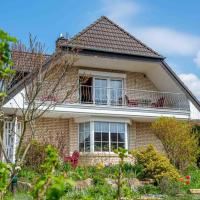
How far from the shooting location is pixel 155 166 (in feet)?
54.8

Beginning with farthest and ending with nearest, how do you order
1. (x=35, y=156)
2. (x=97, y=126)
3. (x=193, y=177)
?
1. (x=97, y=126)
2. (x=193, y=177)
3. (x=35, y=156)

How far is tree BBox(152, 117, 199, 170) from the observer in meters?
18.8

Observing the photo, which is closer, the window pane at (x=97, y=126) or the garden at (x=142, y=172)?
the garden at (x=142, y=172)

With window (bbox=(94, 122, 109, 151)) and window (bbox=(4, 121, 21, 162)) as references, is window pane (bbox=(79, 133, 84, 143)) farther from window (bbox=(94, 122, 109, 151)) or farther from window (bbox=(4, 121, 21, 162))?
window (bbox=(4, 121, 21, 162))

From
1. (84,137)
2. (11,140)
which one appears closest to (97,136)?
(84,137)

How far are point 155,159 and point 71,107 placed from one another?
509cm

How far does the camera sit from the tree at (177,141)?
1877 cm

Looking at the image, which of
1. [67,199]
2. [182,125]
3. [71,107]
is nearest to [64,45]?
[71,107]

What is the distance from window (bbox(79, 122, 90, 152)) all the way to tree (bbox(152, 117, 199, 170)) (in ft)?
13.1

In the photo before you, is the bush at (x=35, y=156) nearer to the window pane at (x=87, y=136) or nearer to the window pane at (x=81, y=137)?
the window pane at (x=87, y=136)

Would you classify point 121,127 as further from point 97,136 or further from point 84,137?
point 84,137

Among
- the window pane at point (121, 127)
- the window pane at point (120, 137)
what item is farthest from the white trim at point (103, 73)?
the window pane at point (120, 137)

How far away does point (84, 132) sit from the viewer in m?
22.0

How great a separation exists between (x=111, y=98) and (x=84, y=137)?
103 inches
